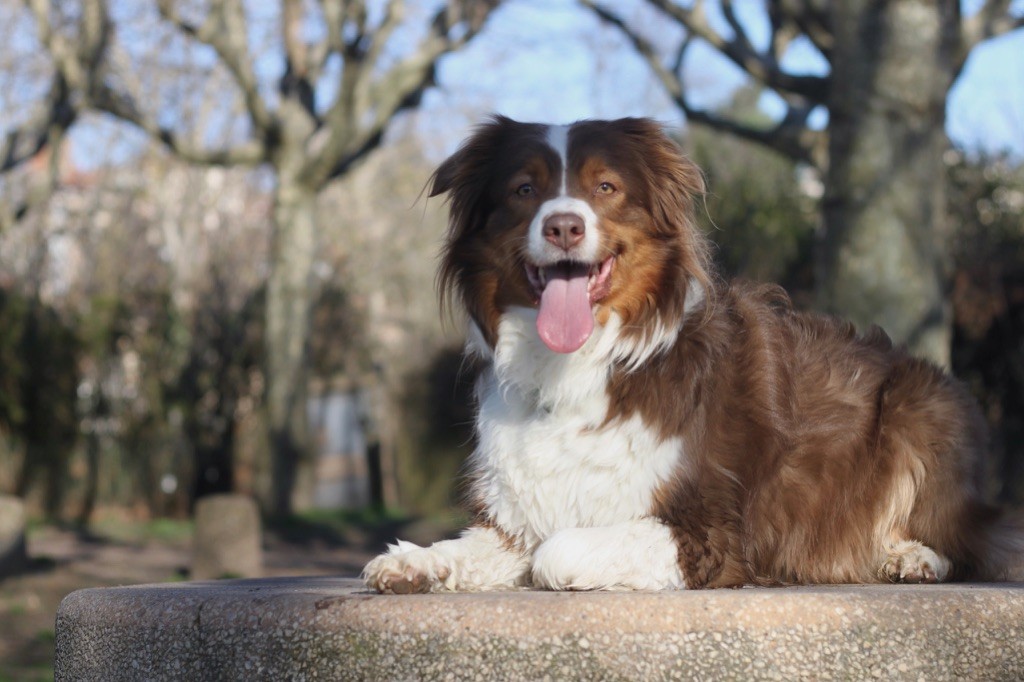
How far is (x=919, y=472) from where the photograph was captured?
432cm

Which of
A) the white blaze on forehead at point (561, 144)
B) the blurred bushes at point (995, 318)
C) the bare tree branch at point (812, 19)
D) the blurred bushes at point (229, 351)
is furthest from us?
the blurred bushes at point (229, 351)

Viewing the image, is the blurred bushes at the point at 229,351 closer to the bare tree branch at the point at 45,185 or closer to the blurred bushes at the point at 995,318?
the blurred bushes at the point at 995,318

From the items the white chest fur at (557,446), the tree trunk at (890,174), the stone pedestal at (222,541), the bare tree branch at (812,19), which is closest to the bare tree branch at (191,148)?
the stone pedestal at (222,541)

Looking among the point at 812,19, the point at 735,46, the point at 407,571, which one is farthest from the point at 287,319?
the point at 407,571

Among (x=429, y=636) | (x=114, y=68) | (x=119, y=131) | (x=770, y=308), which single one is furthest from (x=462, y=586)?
(x=119, y=131)

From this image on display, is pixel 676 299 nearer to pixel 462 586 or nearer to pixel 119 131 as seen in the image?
pixel 462 586

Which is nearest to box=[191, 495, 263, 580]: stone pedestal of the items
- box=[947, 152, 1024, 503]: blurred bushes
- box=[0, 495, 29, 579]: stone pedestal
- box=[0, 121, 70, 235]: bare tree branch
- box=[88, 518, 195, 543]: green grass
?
box=[0, 495, 29, 579]: stone pedestal

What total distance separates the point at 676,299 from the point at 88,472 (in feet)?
43.7

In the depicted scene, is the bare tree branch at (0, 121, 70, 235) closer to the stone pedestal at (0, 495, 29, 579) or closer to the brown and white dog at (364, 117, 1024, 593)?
the stone pedestal at (0, 495, 29, 579)

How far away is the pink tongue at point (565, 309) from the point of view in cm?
396

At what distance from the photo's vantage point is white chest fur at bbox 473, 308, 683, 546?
3.87m

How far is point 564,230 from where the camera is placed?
12.7ft

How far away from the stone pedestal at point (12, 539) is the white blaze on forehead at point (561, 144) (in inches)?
301

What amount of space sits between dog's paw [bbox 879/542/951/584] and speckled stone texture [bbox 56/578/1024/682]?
85 centimetres
